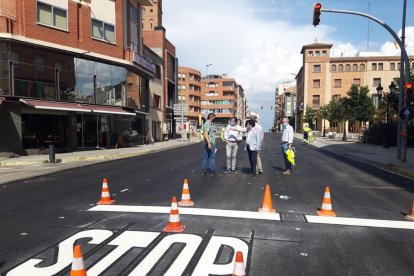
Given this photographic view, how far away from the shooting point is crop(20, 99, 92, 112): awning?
739 inches

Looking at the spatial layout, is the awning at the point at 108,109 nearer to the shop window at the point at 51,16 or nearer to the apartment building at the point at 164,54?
the shop window at the point at 51,16

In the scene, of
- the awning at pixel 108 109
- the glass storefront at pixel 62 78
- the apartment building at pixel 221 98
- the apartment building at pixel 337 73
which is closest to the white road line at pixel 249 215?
the glass storefront at pixel 62 78

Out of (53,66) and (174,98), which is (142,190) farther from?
(174,98)

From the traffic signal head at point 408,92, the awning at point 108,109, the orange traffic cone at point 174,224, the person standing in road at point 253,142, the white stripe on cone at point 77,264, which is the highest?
the traffic signal head at point 408,92

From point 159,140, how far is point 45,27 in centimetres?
2125

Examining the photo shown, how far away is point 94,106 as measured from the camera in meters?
23.7

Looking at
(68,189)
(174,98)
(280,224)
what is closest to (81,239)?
(280,224)

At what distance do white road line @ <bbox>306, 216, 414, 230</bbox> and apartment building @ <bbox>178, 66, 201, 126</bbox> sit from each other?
8553cm

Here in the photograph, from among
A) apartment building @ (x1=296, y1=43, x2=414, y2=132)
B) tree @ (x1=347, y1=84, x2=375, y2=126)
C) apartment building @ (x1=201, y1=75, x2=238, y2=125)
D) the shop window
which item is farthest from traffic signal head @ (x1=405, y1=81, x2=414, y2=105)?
apartment building @ (x1=201, y1=75, x2=238, y2=125)

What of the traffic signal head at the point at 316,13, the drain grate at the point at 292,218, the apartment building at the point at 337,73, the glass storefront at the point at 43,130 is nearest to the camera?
the drain grate at the point at 292,218

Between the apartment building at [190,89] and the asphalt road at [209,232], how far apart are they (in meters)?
83.0

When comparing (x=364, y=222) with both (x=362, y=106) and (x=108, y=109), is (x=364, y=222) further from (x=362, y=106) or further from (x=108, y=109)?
(x=362, y=106)

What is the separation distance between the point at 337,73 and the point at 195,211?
76941 mm

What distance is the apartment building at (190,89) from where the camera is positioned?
93.6 metres
